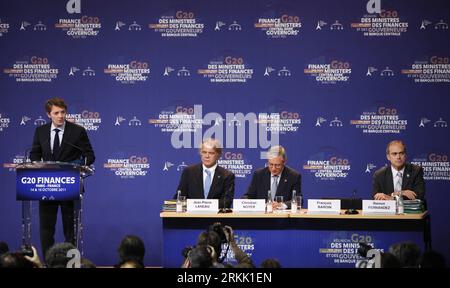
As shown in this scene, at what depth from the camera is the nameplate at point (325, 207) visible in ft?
23.1

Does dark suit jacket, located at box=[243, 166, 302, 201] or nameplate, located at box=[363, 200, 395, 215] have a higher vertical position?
dark suit jacket, located at box=[243, 166, 302, 201]

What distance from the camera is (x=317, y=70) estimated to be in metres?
9.22

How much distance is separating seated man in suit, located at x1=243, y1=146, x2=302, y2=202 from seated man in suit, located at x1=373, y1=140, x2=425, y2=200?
0.90 meters

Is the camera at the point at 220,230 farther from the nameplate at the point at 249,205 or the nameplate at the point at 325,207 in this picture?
the nameplate at the point at 325,207

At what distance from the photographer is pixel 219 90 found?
366 inches

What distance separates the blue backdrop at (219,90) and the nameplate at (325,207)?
2.18m

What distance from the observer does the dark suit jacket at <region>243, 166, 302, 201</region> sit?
7867 millimetres

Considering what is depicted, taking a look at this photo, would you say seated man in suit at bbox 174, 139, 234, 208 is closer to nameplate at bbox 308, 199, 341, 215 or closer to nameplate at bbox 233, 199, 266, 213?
nameplate at bbox 233, 199, 266, 213

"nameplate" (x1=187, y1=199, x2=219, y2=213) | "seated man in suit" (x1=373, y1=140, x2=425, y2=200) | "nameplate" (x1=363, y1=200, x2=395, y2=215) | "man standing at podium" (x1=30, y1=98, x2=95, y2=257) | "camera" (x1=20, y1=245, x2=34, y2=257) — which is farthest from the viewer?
"seated man in suit" (x1=373, y1=140, x2=425, y2=200)

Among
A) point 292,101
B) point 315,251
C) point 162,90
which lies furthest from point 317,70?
point 315,251

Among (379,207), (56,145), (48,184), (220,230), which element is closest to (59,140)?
(56,145)

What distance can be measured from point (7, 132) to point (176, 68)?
7.80 feet

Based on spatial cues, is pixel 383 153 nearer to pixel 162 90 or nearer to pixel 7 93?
pixel 162 90

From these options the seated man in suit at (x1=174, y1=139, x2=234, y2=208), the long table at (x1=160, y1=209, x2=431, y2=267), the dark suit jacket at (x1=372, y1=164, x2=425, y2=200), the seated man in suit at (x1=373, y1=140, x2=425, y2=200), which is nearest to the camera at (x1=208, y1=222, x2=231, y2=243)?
the long table at (x1=160, y1=209, x2=431, y2=267)
